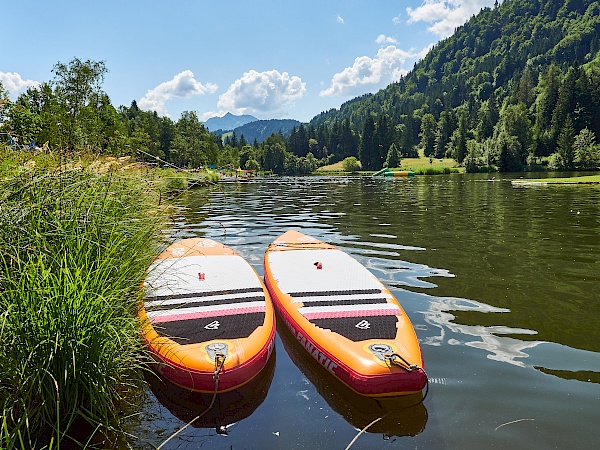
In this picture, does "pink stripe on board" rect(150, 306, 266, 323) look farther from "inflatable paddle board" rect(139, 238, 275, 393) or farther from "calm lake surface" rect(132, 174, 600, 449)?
"calm lake surface" rect(132, 174, 600, 449)

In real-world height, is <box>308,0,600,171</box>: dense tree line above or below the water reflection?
above

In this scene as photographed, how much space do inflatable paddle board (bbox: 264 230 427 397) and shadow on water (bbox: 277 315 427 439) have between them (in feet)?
0.49

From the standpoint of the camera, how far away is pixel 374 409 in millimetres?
4055

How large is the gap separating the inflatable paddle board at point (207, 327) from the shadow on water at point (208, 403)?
168 mm

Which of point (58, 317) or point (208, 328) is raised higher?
point (58, 317)

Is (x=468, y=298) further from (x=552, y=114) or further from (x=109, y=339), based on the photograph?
(x=552, y=114)

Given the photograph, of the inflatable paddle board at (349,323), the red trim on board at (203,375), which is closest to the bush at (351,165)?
the inflatable paddle board at (349,323)

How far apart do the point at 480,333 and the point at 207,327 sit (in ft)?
12.1

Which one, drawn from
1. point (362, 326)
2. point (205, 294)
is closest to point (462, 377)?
point (362, 326)

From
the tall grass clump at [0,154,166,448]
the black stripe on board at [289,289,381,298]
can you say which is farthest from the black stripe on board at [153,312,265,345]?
the black stripe on board at [289,289,381,298]

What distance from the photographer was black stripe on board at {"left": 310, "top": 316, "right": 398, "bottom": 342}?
4.61 m

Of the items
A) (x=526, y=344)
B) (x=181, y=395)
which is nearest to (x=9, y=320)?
(x=181, y=395)

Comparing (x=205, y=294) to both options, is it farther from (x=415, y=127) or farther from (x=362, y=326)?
(x=415, y=127)

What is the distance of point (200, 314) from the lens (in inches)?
195
